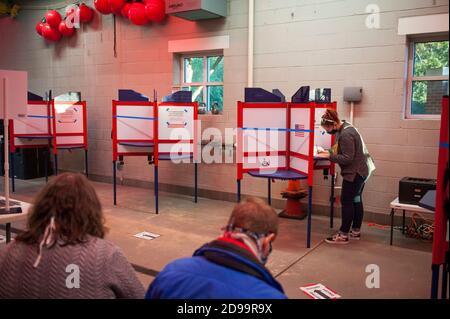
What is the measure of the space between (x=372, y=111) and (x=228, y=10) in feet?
7.58

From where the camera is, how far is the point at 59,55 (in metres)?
7.38

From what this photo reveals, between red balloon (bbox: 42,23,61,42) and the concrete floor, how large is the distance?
3504 millimetres

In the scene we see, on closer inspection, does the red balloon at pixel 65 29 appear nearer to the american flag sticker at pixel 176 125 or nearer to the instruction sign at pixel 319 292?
the american flag sticker at pixel 176 125

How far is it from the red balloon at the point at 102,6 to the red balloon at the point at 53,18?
42.4 inches

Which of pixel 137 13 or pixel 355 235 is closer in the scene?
pixel 355 235

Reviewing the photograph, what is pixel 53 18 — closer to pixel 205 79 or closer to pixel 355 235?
pixel 205 79

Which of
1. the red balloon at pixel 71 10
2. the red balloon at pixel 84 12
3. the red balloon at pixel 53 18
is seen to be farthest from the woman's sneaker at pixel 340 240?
the red balloon at pixel 53 18

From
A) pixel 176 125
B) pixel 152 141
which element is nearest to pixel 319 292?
pixel 176 125

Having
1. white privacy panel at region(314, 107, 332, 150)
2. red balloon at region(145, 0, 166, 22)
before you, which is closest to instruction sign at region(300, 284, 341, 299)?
white privacy panel at region(314, 107, 332, 150)

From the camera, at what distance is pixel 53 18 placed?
7.00 m

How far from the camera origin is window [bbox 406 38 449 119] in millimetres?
4258

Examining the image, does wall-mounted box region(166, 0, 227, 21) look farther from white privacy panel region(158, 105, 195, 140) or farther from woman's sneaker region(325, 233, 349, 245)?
woman's sneaker region(325, 233, 349, 245)

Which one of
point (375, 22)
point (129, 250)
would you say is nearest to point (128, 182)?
point (129, 250)

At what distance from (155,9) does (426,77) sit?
11.7 feet
